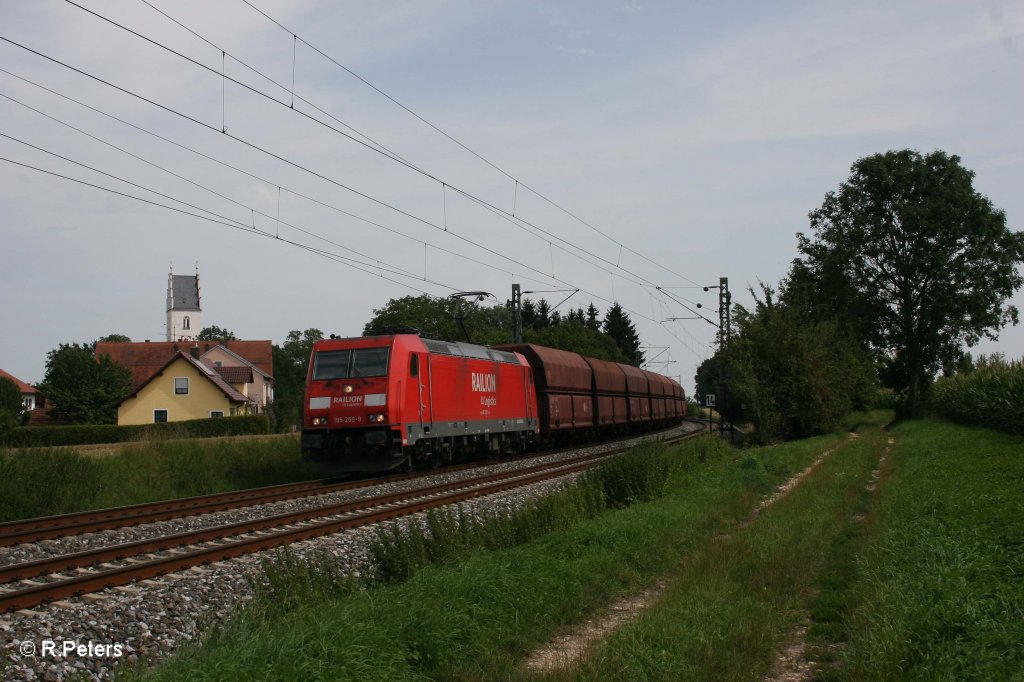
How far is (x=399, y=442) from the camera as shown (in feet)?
68.6

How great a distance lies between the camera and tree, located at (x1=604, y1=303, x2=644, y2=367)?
10144cm

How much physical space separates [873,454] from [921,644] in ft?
76.8

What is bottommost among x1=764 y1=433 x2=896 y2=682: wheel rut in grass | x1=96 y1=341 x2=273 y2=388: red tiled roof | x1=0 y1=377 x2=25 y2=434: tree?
x1=764 y1=433 x2=896 y2=682: wheel rut in grass

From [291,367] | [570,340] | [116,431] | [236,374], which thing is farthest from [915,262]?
[291,367]

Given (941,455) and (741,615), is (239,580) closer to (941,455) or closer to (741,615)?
(741,615)

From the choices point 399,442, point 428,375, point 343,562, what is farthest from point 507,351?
point 343,562

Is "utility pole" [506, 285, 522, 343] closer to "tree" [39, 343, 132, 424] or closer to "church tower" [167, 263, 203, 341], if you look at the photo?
"tree" [39, 343, 132, 424]

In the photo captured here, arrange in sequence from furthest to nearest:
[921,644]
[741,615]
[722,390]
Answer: [722,390], [741,615], [921,644]

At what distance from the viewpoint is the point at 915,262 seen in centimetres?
5159

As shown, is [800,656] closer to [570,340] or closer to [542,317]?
[570,340]

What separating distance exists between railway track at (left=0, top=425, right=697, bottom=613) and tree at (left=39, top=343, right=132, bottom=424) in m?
53.1

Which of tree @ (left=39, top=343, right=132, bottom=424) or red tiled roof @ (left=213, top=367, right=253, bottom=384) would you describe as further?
red tiled roof @ (left=213, top=367, right=253, bottom=384)

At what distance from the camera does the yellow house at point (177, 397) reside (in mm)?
64875

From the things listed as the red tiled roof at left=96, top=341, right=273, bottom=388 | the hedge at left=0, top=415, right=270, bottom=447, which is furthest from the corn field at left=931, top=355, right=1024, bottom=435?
the red tiled roof at left=96, top=341, right=273, bottom=388
